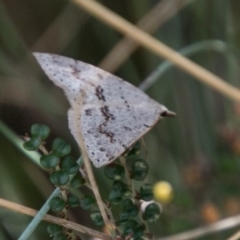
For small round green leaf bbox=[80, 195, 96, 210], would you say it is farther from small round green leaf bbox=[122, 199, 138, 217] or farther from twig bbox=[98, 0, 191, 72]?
twig bbox=[98, 0, 191, 72]

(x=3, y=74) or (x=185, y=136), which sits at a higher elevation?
(x=185, y=136)

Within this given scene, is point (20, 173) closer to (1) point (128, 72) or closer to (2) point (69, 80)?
(1) point (128, 72)

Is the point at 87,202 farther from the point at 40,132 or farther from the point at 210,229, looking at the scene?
the point at 210,229

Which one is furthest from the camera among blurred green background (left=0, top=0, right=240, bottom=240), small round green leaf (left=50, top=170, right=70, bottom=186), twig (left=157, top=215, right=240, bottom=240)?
blurred green background (left=0, top=0, right=240, bottom=240)

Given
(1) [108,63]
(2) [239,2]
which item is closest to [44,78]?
(1) [108,63]

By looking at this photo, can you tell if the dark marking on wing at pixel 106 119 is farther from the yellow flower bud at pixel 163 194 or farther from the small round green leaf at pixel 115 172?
the yellow flower bud at pixel 163 194

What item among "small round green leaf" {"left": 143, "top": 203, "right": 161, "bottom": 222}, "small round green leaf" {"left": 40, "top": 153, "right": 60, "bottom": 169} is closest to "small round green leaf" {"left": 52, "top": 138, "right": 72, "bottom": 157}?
"small round green leaf" {"left": 40, "top": 153, "right": 60, "bottom": 169}
